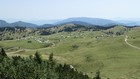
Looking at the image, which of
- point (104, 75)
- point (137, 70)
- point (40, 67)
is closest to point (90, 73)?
point (104, 75)

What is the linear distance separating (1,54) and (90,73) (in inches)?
2492

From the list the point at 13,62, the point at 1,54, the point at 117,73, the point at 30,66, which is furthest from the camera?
the point at 117,73

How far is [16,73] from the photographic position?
126750mm

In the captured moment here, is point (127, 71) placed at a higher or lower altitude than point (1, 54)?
lower

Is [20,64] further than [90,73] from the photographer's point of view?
No

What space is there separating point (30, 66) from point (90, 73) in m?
61.9

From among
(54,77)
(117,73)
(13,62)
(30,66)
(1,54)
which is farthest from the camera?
(117,73)

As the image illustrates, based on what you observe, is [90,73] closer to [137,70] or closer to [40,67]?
[137,70]

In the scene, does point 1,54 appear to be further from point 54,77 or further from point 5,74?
point 54,77

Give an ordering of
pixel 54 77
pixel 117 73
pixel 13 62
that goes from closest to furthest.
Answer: pixel 54 77, pixel 13 62, pixel 117 73

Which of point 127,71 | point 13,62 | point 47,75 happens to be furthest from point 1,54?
point 127,71

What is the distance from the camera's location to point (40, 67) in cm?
14288

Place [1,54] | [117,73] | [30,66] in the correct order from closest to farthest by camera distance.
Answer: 1. [30,66]
2. [1,54]
3. [117,73]

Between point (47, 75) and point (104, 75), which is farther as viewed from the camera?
point (104, 75)
